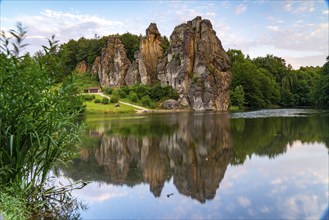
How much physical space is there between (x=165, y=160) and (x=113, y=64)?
8837cm

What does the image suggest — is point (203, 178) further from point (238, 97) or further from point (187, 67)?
point (187, 67)

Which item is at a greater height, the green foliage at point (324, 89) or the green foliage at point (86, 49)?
the green foliage at point (86, 49)

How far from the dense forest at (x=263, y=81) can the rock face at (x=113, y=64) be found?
8618 mm

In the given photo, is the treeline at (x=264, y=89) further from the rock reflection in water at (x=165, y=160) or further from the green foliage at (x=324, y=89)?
the rock reflection in water at (x=165, y=160)

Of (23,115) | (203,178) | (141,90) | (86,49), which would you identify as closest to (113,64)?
(86,49)

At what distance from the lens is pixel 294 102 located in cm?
9444

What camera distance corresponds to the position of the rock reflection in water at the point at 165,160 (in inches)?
477

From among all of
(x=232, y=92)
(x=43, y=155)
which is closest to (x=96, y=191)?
(x=43, y=155)

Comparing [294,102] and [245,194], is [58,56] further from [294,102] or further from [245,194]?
[294,102]

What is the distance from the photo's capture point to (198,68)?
276 ft

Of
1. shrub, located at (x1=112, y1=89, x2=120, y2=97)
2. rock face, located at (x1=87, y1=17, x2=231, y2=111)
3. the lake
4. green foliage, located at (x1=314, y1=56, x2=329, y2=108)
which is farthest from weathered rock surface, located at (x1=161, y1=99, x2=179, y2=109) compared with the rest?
the lake

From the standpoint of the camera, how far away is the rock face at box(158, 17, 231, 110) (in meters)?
80.6

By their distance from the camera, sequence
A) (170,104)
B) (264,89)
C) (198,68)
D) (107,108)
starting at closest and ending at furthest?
(107,108) → (170,104) → (198,68) → (264,89)

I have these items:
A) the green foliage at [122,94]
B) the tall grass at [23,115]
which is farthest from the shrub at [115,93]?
the tall grass at [23,115]
